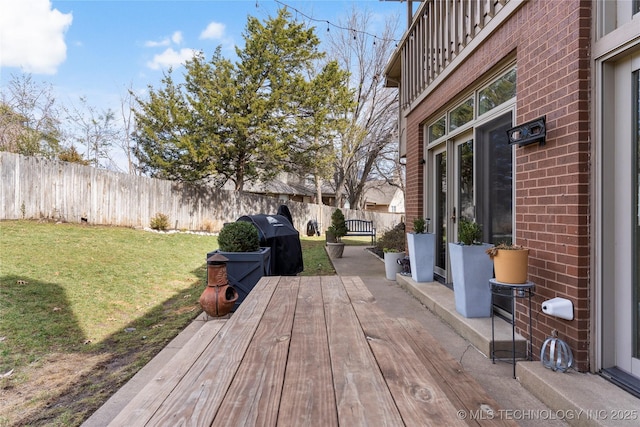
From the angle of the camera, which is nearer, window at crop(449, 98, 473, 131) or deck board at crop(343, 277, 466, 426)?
deck board at crop(343, 277, 466, 426)

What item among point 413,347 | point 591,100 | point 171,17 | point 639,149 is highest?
point 171,17

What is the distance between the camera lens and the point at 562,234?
233 centimetres

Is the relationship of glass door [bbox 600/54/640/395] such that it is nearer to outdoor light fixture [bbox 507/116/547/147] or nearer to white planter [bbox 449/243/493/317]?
outdoor light fixture [bbox 507/116/547/147]

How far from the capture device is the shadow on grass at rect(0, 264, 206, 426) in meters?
2.38

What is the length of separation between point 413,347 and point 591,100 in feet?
6.35

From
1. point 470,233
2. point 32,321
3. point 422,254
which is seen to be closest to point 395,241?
point 422,254

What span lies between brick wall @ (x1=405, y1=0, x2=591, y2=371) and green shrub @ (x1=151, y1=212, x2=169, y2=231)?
11.1m

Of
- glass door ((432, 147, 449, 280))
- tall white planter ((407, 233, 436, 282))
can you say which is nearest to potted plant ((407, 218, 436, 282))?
tall white planter ((407, 233, 436, 282))

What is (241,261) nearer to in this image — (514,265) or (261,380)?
(514,265)

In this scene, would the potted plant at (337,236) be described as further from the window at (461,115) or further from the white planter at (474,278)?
the white planter at (474,278)

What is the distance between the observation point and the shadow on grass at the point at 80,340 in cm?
238

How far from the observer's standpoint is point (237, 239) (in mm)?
4152

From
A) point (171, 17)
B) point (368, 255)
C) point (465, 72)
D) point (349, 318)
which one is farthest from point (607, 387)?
point (171, 17)

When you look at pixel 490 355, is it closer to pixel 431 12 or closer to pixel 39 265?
pixel 431 12
